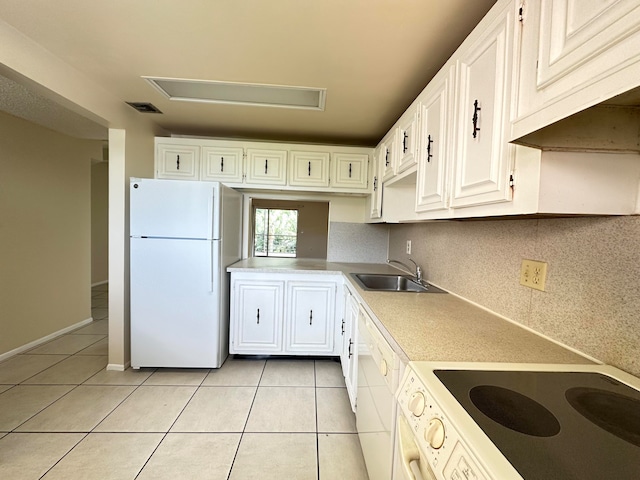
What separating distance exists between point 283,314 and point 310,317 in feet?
0.83

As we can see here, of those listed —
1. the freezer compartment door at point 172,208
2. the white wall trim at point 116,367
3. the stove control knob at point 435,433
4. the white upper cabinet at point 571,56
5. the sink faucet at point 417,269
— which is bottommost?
the white wall trim at point 116,367

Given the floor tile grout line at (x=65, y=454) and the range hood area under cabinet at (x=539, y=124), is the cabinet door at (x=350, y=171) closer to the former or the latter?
the range hood area under cabinet at (x=539, y=124)

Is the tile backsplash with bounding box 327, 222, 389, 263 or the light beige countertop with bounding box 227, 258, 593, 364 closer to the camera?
the light beige countertop with bounding box 227, 258, 593, 364

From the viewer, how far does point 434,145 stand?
1.43 metres

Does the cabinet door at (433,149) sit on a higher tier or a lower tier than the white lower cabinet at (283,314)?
higher

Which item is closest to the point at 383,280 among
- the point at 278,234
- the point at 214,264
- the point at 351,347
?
the point at 351,347

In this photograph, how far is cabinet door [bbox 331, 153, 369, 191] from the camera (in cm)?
285

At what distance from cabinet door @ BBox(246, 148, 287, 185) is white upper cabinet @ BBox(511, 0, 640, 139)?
7.24 feet

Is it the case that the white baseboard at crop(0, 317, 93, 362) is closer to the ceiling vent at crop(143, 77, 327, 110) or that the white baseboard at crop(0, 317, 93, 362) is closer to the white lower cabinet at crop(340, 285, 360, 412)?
the ceiling vent at crop(143, 77, 327, 110)

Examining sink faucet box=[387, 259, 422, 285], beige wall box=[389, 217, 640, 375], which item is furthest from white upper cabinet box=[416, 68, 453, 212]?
sink faucet box=[387, 259, 422, 285]

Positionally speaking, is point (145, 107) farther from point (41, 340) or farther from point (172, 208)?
point (41, 340)

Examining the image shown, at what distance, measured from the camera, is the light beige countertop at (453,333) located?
3.10ft

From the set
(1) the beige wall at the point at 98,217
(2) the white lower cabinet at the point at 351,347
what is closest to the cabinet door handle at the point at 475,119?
(2) the white lower cabinet at the point at 351,347

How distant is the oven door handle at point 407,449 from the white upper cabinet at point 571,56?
86cm
